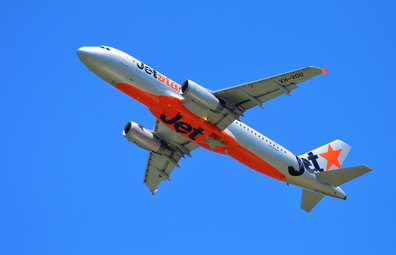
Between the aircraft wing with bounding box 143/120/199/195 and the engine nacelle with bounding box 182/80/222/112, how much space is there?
7593 mm

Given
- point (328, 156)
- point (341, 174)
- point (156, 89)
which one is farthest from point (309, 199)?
point (156, 89)

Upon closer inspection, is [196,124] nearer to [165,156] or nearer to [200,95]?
[200,95]

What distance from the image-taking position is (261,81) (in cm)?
2800

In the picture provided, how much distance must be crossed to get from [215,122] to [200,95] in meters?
3.12

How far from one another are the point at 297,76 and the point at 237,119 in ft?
18.7

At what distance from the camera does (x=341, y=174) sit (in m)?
33.1

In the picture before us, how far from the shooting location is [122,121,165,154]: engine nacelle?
34.6 metres

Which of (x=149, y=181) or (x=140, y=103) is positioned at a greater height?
(x=140, y=103)

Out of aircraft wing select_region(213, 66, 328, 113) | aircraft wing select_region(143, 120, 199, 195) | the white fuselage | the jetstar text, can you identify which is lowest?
aircraft wing select_region(143, 120, 199, 195)

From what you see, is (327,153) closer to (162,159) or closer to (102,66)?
(162,159)

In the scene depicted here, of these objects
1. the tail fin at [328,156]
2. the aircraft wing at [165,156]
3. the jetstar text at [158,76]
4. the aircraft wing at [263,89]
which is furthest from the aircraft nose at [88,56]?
the tail fin at [328,156]

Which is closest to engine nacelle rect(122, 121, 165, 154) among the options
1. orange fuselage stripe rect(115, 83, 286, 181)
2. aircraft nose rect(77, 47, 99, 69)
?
orange fuselage stripe rect(115, 83, 286, 181)

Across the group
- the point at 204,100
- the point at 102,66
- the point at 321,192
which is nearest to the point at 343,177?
the point at 321,192

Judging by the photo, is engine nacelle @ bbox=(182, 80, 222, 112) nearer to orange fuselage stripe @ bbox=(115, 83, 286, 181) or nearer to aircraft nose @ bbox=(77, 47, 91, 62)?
orange fuselage stripe @ bbox=(115, 83, 286, 181)
